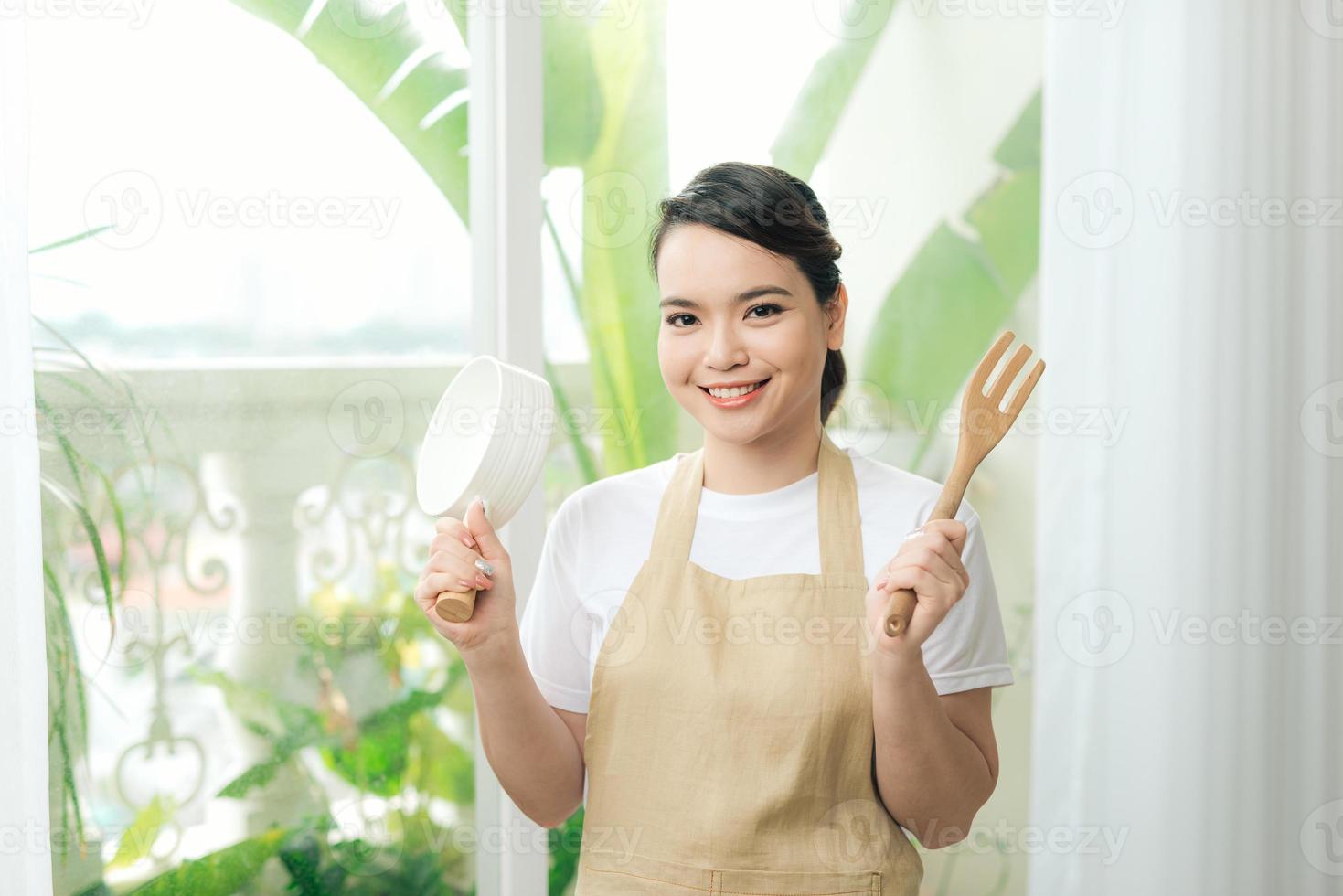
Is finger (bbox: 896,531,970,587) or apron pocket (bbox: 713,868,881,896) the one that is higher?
finger (bbox: 896,531,970,587)

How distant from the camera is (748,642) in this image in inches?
43.8

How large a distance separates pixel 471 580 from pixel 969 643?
50 centimetres

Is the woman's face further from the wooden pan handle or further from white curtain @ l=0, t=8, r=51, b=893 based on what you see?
white curtain @ l=0, t=8, r=51, b=893

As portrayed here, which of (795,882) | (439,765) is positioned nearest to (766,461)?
(795,882)

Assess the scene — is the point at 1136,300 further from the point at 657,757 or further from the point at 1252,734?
the point at 657,757

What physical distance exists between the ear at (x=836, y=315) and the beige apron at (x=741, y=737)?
0.52 feet

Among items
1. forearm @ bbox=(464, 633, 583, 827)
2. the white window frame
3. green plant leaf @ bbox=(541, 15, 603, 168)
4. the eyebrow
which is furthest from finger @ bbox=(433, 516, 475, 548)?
green plant leaf @ bbox=(541, 15, 603, 168)

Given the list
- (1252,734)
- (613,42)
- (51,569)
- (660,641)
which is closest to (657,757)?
(660,641)

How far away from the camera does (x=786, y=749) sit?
1.08m

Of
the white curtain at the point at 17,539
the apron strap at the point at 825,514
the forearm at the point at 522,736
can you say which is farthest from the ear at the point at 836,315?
the white curtain at the point at 17,539

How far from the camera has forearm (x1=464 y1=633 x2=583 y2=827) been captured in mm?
1100

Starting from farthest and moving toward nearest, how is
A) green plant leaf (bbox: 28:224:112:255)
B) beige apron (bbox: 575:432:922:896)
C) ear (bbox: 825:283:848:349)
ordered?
1. green plant leaf (bbox: 28:224:112:255)
2. ear (bbox: 825:283:848:349)
3. beige apron (bbox: 575:432:922:896)

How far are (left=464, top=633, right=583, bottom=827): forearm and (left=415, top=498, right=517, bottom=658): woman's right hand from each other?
0.07 feet

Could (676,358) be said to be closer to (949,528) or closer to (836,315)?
(836,315)
